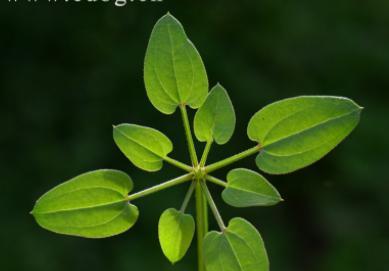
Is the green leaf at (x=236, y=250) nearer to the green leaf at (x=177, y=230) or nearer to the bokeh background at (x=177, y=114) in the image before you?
the green leaf at (x=177, y=230)

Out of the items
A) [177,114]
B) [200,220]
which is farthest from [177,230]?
[177,114]

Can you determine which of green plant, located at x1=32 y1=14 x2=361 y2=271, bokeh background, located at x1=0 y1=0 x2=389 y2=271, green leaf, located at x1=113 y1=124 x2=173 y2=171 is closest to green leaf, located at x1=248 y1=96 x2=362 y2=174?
green plant, located at x1=32 y1=14 x2=361 y2=271

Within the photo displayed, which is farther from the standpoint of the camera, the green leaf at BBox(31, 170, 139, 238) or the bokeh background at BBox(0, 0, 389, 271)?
the bokeh background at BBox(0, 0, 389, 271)

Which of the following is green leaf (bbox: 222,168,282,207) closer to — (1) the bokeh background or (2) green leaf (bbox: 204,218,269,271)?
(2) green leaf (bbox: 204,218,269,271)

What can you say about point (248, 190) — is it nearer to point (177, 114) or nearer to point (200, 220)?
point (200, 220)

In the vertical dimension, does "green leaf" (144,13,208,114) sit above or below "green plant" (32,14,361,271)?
above

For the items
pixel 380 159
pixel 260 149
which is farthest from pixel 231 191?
pixel 380 159

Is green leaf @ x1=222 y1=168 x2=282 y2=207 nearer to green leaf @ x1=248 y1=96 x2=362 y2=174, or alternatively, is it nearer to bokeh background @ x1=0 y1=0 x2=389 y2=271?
green leaf @ x1=248 y1=96 x2=362 y2=174
